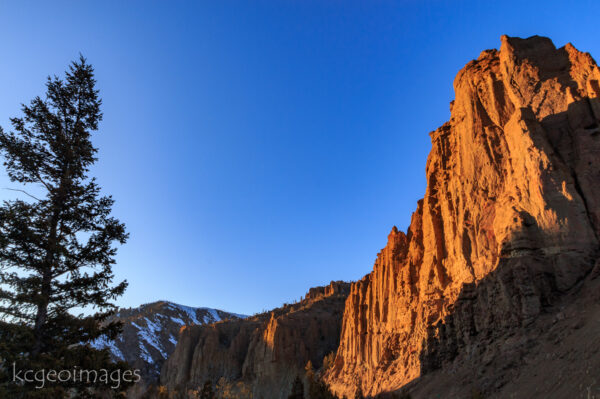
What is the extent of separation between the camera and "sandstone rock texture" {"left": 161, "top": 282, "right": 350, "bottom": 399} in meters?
85.2

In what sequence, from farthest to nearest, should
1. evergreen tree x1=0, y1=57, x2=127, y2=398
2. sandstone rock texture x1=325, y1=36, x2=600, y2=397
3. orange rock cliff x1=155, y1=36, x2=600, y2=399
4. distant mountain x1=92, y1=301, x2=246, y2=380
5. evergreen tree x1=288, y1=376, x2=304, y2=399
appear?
distant mountain x1=92, y1=301, x2=246, y2=380 → evergreen tree x1=288, y1=376, x2=304, y2=399 → sandstone rock texture x1=325, y1=36, x2=600, y2=397 → orange rock cliff x1=155, y1=36, x2=600, y2=399 → evergreen tree x1=0, y1=57, x2=127, y2=398

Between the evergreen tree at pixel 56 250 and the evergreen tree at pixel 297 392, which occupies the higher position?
the evergreen tree at pixel 56 250

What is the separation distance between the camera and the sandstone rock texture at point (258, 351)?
279 ft

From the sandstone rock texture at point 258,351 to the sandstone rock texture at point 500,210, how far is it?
37788mm

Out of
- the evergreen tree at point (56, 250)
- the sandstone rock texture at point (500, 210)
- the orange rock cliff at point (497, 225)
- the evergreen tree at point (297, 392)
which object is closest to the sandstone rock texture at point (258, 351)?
the orange rock cliff at point (497, 225)

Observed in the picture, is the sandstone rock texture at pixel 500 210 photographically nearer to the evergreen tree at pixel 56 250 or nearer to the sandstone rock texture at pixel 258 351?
the evergreen tree at pixel 56 250

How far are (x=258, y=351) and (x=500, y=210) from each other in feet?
241

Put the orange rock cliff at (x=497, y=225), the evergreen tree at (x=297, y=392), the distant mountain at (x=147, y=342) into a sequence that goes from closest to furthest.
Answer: the orange rock cliff at (x=497, y=225) → the evergreen tree at (x=297, y=392) → the distant mountain at (x=147, y=342)

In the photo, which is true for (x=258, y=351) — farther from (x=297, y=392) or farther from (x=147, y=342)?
(x=147, y=342)

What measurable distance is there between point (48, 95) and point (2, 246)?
560cm

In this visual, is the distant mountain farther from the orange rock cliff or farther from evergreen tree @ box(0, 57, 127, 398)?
evergreen tree @ box(0, 57, 127, 398)

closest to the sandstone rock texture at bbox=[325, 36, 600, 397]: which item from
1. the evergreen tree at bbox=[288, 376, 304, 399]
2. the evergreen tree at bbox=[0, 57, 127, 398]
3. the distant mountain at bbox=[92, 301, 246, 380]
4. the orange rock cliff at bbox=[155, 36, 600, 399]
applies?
the orange rock cliff at bbox=[155, 36, 600, 399]

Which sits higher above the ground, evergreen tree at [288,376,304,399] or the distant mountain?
the distant mountain

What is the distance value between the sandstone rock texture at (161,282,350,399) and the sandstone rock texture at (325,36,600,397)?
37788mm
